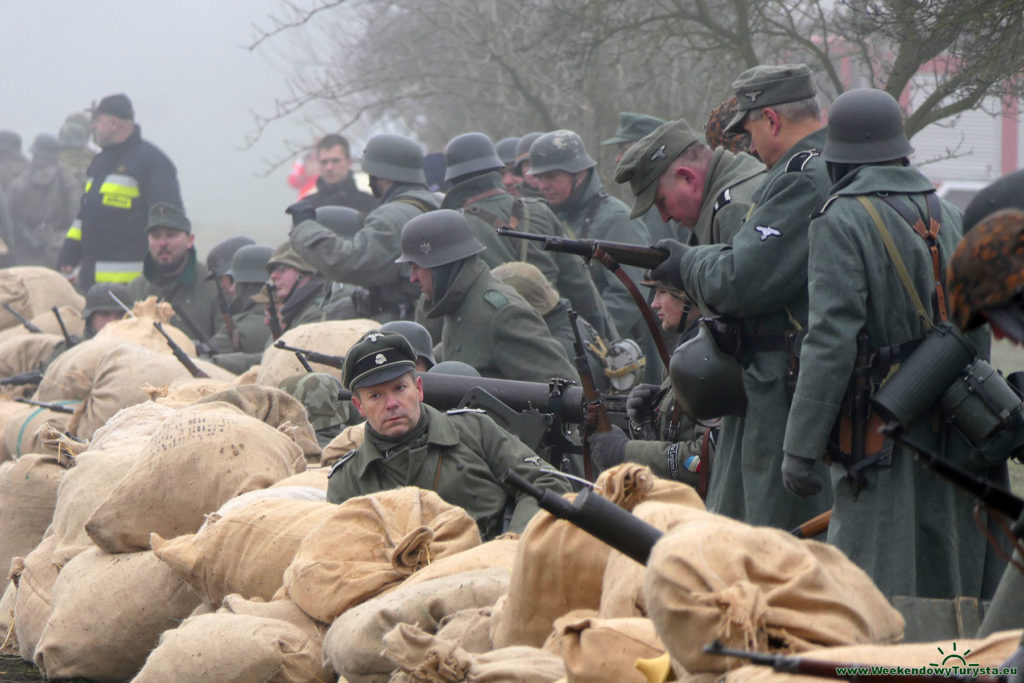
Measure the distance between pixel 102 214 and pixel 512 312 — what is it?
6.14 meters

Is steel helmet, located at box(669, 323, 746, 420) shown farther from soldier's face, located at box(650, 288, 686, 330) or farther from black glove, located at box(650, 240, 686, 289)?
soldier's face, located at box(650, 288, 686, 330)

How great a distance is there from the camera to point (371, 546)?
4.06 metres

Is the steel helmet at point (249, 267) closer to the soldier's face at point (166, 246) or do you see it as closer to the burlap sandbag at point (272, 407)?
the soldier's face at point (166, 246)

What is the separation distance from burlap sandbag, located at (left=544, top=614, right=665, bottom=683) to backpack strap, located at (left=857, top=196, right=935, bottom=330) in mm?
1520

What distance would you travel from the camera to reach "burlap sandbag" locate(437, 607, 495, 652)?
343 centimetres

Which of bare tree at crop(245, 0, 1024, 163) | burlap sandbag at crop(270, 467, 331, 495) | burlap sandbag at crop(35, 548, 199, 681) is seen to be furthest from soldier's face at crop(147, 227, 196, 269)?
burlap sandbag at crop(35, 548, 199, 681)

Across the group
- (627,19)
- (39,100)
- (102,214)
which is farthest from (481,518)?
(39,100)

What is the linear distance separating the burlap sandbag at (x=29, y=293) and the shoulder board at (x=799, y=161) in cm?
734

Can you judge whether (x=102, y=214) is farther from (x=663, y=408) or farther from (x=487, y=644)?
(x=487, y=644)

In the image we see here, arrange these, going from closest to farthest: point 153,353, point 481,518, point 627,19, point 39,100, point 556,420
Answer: point 481,518 → point 556,420 → point 153,353 → point 627,19 → point 39,100

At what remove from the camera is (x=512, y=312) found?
20.2ft

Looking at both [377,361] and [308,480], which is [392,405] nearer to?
[377,361]

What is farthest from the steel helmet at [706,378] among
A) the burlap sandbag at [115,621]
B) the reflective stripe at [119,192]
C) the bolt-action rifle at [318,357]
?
the reflective stripe at [119,192]

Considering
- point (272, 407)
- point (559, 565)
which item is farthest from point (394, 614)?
point (272, 407)
